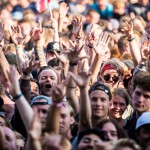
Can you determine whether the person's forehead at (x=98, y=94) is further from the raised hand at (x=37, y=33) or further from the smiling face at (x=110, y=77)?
the raised hand at (x=37, y=33)

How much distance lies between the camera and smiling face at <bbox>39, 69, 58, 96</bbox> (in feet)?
37.9

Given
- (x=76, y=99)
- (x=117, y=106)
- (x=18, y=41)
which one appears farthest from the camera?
(x=18, y=41)

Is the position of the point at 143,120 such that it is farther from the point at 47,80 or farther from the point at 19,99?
the point at 47,80

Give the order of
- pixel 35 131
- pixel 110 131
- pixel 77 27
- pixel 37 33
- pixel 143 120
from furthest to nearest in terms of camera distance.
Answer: pixel 37 33 < pixel 77 27 < pixel 143 120 < pixel 110 131 < pixel 35 131

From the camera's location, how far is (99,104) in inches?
402

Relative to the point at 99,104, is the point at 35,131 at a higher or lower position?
lower

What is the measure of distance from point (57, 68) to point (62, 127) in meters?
3.09

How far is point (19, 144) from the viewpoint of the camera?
954cm

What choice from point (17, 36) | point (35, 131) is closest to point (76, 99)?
point (17, 36)

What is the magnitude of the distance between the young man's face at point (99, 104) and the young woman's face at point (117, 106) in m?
0.56

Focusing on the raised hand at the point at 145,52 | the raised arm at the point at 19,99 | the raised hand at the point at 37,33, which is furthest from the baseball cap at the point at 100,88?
the raised hand at the point at 37,33

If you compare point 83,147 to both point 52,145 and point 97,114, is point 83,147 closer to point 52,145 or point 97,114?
point 52,145

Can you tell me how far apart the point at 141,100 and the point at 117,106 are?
0.76 metres

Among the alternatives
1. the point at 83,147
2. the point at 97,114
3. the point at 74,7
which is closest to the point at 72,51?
the point at 97,114
